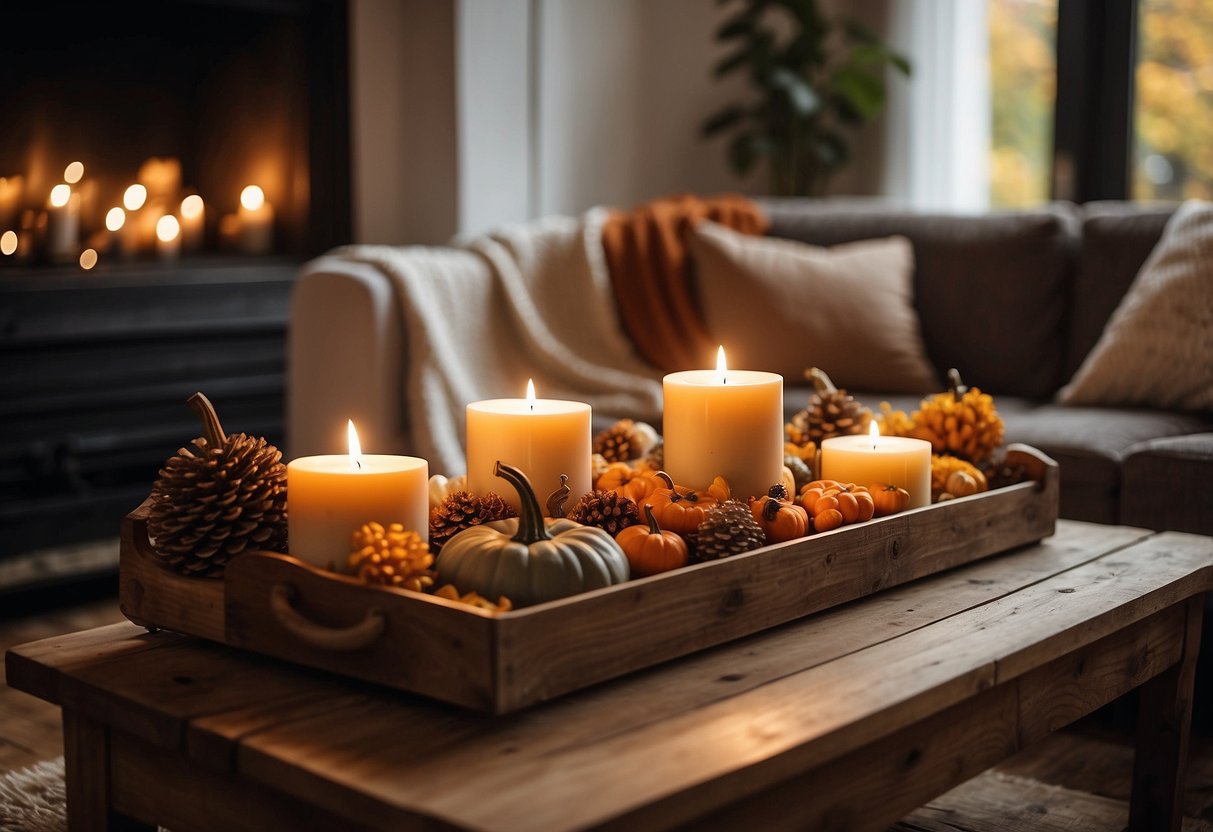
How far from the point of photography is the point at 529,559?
3.42 feet

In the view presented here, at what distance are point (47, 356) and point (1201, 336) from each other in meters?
2.28

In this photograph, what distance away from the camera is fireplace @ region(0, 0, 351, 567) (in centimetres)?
285

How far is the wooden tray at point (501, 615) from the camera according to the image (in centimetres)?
96

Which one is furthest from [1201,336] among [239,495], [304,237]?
[304,237]

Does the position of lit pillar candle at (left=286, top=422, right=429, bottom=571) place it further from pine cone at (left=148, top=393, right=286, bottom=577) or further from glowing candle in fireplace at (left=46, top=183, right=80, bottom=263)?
glowing candle in fireplace at (left=46, top=183, right=80, bottom=263)

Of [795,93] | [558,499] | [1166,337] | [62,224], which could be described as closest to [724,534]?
[558,499]

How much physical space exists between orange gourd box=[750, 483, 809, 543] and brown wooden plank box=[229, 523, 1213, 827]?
0.36ft

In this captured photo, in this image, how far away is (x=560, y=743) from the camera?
913 mm

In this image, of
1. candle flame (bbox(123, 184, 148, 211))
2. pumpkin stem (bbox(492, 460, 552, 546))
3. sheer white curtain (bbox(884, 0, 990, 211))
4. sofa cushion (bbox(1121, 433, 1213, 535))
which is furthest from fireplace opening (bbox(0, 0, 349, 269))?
pumpkin stem (bbox(492, 460, 552, 546))

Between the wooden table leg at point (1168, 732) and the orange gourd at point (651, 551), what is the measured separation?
0.68 m

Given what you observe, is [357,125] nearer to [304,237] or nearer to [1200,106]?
[304,237]

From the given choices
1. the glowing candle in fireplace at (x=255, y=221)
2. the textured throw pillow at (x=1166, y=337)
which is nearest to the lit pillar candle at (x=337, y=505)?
the textured throw pillow at (x=1166, y=337)

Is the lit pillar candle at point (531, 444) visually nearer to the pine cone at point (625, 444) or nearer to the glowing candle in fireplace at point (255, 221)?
the pine cone at point (625, 444)

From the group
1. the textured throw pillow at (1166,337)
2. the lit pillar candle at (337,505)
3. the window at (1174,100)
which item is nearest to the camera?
the lit pillar candle at (337,505)
